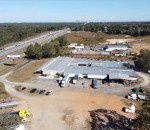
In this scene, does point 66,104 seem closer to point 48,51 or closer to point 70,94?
point 70,94

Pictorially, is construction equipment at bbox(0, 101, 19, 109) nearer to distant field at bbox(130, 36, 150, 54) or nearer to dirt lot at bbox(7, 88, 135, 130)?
dirt lot at bbox(7, 88, 135, 130)

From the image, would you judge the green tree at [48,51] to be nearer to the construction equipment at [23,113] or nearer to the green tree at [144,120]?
the construction equipment at [23,113]

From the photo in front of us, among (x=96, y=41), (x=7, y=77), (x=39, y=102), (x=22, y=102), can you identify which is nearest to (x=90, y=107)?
(x=39, y=102)

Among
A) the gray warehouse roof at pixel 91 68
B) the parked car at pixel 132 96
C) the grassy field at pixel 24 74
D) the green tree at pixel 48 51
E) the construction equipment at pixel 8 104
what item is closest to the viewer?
the construction equipment at pixel 8 104

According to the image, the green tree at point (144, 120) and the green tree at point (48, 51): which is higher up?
the green tree at point (144, 120)

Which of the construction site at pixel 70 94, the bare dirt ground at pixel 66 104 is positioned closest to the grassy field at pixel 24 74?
the construction site at pixel 70 94

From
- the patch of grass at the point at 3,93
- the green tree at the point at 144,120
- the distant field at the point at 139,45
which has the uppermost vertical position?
the green tree at the point at 144,120

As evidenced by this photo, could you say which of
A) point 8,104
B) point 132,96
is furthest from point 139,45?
point 8,104

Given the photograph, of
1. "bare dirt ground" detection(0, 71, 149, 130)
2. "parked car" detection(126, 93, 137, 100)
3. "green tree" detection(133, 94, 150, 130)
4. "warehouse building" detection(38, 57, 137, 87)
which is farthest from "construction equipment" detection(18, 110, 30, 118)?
"parked car" detection(126, 93, 137, 100)
